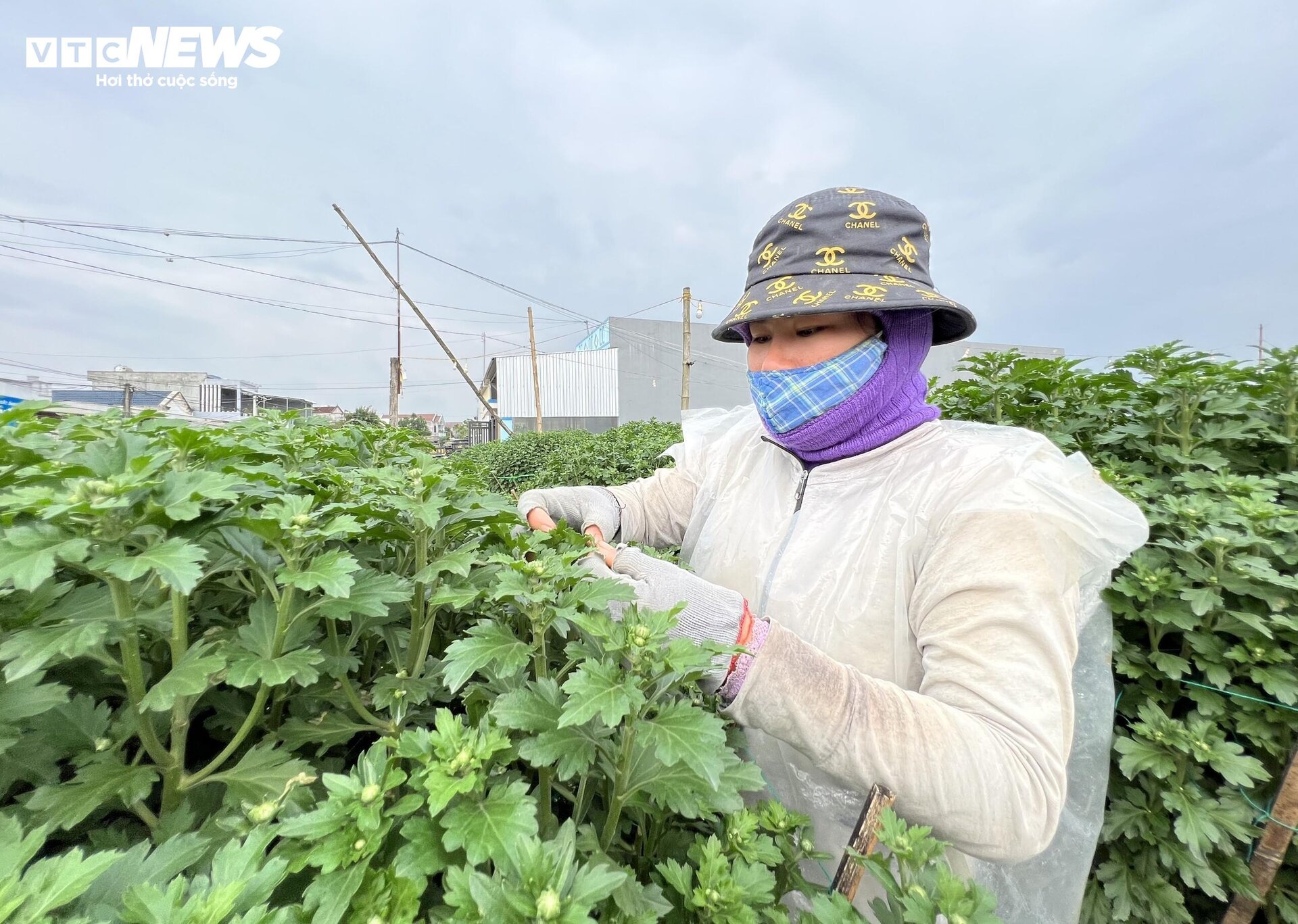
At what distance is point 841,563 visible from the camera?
1.54 m

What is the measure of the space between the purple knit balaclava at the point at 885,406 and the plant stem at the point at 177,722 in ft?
5.19

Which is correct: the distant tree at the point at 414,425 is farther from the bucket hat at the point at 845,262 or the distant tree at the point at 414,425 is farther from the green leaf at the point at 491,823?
the green leaf at the point at 491,823

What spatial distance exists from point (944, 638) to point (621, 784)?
2.70 feet

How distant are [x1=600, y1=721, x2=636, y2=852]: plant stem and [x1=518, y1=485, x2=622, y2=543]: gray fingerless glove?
1.36 m

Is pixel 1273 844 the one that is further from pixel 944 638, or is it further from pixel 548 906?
pixel 548 906

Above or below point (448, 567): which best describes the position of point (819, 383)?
above

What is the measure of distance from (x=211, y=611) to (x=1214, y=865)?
128 inches

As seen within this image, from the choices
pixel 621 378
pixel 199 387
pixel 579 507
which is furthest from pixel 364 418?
pixel 199 387

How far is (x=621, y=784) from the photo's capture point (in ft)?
2.57

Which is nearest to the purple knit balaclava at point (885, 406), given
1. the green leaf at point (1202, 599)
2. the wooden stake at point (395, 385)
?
the green leaf at point (1202, 599)

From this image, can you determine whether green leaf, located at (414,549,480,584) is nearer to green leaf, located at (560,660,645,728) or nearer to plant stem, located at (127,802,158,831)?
green leaf, located at (560,660,645,728)

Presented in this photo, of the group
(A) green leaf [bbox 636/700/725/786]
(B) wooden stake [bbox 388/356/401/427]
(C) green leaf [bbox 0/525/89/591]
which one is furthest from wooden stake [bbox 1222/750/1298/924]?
(B) wooden stake [bbox 388/356/401/427]

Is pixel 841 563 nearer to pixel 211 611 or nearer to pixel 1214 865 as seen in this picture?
pixel 211 611

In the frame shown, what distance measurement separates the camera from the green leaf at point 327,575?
2.50ft
